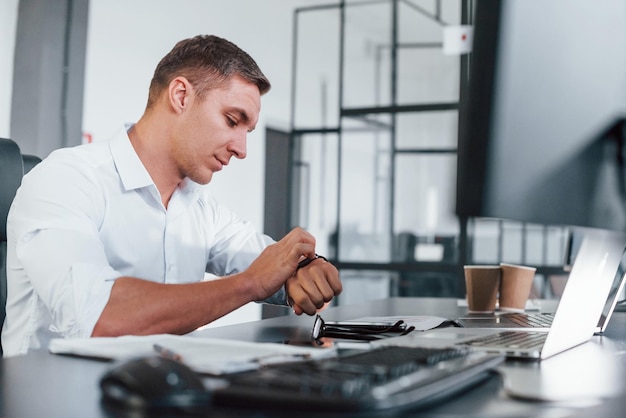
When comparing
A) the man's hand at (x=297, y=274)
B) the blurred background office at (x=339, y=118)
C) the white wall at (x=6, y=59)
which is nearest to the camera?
the man's hand at (x=297, y=274)

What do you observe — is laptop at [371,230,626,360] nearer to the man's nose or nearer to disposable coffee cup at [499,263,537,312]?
disposable coffee cup at [499,263,537,312]

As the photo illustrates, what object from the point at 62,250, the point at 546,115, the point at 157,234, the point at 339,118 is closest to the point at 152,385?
the point at 546,115

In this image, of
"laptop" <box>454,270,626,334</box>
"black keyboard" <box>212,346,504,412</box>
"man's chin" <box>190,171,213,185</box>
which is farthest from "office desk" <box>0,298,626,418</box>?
"man's chin" <box>190,171,213,185</box>

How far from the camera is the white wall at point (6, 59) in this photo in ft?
11.6

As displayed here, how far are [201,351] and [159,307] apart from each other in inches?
14.8

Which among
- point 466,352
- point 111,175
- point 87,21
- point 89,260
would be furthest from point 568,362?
point 87,21

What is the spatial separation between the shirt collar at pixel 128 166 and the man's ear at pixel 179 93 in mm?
169

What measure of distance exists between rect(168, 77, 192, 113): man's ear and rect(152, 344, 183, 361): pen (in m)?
1.04

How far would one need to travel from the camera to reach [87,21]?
3.89 metres

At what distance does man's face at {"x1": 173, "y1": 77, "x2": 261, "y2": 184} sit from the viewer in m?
1.71

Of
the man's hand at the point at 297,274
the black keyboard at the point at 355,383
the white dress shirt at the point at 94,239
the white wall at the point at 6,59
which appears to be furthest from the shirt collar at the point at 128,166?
the white wall at the point at 6,59

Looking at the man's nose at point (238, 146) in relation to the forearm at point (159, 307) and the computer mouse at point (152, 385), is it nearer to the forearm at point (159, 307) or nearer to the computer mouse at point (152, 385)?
the forearm at point (159, 307)

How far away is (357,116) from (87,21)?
88.9 inches

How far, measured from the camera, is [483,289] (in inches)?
65.4
